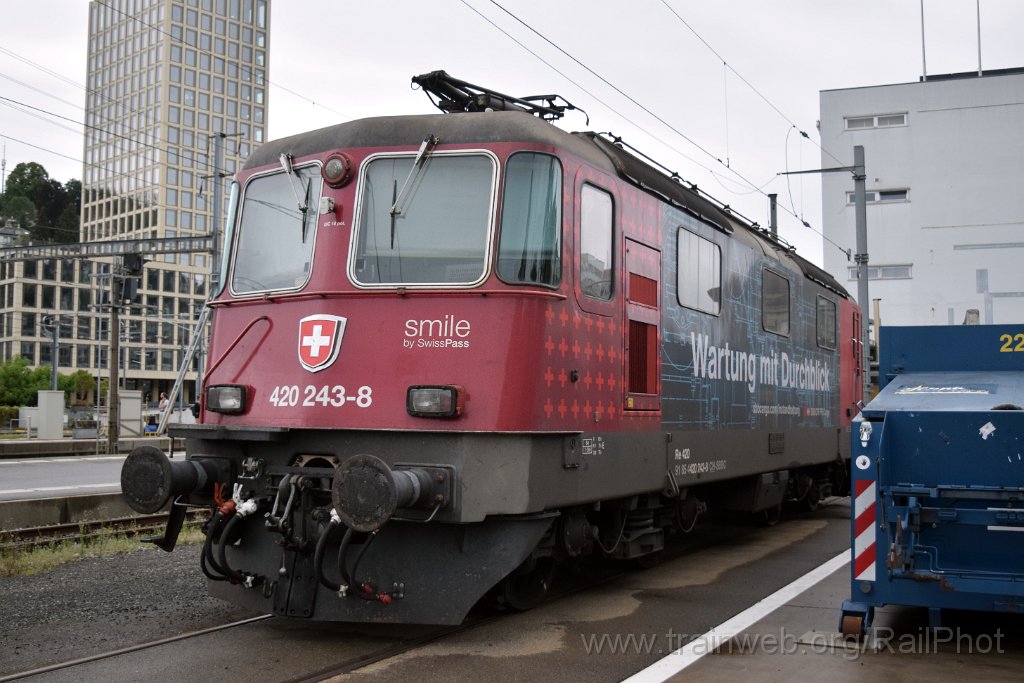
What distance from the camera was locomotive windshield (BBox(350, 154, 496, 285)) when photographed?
253 inches

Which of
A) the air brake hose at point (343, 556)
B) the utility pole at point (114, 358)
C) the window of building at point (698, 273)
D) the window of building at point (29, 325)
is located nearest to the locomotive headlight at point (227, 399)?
the air brake hose at point (343, 556)

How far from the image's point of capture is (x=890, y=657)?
6.27m

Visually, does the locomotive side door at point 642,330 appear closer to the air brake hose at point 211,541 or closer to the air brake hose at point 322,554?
the air brake hose at point 322,554

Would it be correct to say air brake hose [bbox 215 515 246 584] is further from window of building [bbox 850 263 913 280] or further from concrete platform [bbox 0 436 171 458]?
window of building [bbox 850 263 913 280]

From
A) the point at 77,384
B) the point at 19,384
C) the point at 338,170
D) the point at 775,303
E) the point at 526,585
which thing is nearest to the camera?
the point at 338,170

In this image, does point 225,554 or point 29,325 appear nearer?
point 225,554

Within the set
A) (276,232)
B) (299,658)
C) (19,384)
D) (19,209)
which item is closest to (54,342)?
(19,384)

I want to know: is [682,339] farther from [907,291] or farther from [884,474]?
[907,291]

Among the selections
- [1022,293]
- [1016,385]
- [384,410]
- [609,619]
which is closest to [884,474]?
[1016,385]

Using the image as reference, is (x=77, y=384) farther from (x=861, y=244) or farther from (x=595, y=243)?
(x=595, y=243)

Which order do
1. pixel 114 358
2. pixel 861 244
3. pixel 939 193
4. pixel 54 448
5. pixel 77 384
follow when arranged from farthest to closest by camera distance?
pixel 77 384 < pixel 939 193 < pixel 54 448 < pixel 114 358 < pixel 861 244

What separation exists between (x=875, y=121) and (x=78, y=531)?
1173 inches

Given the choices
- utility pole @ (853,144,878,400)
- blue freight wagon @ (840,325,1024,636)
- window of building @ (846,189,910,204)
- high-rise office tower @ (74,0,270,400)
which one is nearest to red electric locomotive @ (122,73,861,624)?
blue freight wagon @ (840,325,1024,636)

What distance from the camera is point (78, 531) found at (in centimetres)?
1162
